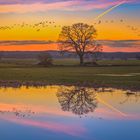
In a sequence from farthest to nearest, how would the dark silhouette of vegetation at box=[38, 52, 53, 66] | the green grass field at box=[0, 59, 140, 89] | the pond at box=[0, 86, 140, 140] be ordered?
1. the dark silhouette of vegetation at box=[38, 52, 53, 66]
2. the green grass field at box=[0, 59, 140, 89]
3. the pond at box=[0, 86, 140, 140]

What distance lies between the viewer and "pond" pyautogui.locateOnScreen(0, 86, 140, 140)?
15.8 metres

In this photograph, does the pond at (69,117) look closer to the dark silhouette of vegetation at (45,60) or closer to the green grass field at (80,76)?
the green grass field at (80,76)

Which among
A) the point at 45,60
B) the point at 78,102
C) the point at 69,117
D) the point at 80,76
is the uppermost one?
the point at 69,117

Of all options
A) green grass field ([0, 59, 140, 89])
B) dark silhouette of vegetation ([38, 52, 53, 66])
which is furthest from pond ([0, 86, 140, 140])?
dark silhouette of vegetation ([38, 52, 53, 66])

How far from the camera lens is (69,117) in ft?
66.6

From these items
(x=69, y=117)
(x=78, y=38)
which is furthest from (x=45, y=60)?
(x=69, y=117)

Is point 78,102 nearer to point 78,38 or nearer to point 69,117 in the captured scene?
point 69,117

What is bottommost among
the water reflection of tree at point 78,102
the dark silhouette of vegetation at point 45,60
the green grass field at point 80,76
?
the dark silhouette of vegetation at point 45,60

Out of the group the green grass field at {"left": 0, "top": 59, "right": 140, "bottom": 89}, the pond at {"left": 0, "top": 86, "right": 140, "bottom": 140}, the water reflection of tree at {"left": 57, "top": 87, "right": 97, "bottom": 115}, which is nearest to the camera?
the pond at {"left": 0, "top": 86, "right": 140, "bottom": 140}

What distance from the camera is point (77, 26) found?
11494 cm

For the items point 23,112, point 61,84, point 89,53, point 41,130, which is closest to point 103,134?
point 41,130

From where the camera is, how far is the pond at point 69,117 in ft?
51.8

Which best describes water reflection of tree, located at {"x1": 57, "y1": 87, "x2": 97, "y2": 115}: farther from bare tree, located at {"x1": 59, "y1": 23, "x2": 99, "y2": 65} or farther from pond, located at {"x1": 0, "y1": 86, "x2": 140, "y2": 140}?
bare tree, located at {"x1": 59, "y1": 23, "x2": 99, "y2": 65}

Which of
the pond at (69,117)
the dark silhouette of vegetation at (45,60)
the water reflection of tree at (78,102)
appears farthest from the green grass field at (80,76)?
the dark silhouette of vegetation at (45,60)
